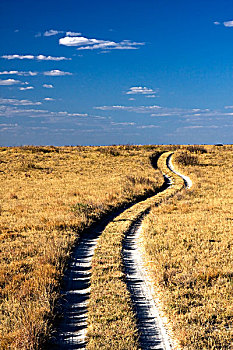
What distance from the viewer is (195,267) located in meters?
11.3

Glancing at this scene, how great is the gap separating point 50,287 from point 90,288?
112 centimetres

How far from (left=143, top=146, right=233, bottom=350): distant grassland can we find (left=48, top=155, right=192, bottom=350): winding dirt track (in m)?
0.39

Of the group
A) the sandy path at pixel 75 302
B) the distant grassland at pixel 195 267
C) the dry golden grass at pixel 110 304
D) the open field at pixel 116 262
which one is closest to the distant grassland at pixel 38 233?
the open field at pixel 116 262

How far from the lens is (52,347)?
7.11 metres

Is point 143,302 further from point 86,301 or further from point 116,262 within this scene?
point 116,262

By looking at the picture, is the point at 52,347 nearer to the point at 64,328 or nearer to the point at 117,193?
the point at 64,328

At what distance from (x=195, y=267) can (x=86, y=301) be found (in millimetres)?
3972

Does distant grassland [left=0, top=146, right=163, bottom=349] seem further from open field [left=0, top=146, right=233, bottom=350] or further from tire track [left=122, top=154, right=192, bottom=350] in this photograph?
tire track [left=122, top=154, right=192, bottom=350]

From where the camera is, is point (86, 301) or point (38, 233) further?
point (38, 233)

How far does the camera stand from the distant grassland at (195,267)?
7631 millimetres

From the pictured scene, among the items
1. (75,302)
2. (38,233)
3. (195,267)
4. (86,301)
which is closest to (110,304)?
(86,301)

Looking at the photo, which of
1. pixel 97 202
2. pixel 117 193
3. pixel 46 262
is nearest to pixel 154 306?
pixel 46 262

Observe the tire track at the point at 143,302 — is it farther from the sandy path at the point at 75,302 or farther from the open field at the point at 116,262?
the sandy path at the point at 75,302

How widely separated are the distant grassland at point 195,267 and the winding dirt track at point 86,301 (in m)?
0.39
